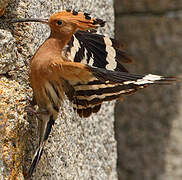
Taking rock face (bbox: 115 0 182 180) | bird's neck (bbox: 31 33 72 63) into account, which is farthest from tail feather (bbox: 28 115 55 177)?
rock face (bbox: 115 0 182 180)

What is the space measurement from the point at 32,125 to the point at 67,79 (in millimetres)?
143

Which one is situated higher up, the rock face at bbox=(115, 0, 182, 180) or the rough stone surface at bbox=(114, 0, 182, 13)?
the rough stone surface at bbox=(114, 0, 182, 13)

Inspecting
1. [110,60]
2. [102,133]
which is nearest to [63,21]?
[110,60]

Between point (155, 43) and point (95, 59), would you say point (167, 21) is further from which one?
point (95, 59)

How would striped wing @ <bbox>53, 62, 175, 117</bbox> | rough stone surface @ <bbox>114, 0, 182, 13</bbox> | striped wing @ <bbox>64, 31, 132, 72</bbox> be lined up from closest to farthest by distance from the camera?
striped wing @ <bbox>53, 62, 175, 117</bbox> < striped wing @ <bbox>64, 31, 132, 72</bbox> < rough stone surface @ <bbox>114, 0, 182, 13</bbox>

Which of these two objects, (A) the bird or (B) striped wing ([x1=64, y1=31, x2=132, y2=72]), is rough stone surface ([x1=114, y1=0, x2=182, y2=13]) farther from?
(A) the bird

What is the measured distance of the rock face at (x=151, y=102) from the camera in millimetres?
2180

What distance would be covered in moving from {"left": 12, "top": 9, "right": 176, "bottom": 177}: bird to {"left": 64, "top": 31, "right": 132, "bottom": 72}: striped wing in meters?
0.12

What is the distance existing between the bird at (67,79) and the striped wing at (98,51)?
0.39 ft

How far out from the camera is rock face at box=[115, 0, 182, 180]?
218cm

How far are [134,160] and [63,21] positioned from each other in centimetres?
156

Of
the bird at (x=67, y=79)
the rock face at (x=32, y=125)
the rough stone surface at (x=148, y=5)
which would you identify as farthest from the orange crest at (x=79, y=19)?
the rough stone surface at (x=148, y=5)

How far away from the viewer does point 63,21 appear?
81cm

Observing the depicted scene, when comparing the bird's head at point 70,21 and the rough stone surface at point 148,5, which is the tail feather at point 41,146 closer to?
the bird's head at point 70,21
